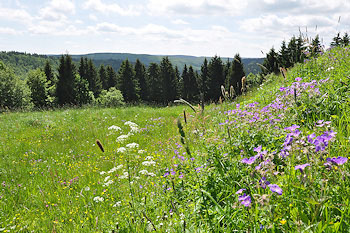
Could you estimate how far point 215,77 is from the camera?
170 ft

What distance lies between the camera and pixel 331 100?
382 centimetres

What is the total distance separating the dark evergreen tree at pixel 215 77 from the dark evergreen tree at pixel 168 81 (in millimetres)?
9427

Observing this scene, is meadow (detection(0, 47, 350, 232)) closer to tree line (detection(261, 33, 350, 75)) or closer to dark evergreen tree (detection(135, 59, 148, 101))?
tree line (detection(261, 33, 350, 75))

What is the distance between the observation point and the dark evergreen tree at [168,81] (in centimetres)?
5594

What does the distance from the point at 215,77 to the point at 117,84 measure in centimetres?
2537

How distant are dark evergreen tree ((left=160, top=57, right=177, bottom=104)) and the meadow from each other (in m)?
49.7

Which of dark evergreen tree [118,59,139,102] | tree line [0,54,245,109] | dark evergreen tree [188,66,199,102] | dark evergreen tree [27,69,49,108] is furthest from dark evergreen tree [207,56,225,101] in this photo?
dark evergreen tree [27,69,49,108]

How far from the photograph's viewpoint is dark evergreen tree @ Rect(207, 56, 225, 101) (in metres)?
51.1

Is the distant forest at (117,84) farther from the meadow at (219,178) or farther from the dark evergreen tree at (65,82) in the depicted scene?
the meadow at (219,178)

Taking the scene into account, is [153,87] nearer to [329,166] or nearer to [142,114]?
[142,114]

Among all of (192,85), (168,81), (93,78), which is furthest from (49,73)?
(192,85)

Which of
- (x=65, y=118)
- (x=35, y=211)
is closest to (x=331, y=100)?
(x=35, y=211)

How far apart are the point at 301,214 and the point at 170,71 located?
55902 millimetres

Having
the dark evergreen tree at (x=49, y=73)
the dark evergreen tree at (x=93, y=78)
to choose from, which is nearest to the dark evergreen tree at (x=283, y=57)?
the dark evergreen tree at (x=49, y=73)
